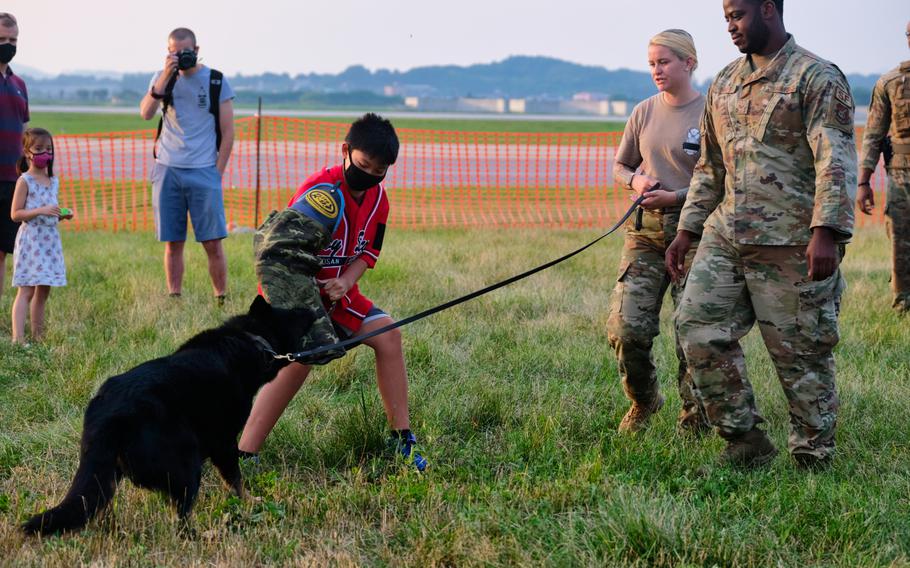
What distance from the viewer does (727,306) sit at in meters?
4.10

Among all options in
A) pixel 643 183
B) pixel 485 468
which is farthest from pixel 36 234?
pixel 643 183

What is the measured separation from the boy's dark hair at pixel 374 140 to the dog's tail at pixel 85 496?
157 centimetres

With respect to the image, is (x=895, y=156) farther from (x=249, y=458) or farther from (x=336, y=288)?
(x=249, y=458)

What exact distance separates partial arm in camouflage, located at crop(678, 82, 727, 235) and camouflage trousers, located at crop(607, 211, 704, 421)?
0.96ft

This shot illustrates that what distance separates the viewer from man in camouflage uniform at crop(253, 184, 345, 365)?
149 inches

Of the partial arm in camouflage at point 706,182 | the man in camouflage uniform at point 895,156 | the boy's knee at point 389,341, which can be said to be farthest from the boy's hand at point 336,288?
the man in camouflage uniform at point 895,156

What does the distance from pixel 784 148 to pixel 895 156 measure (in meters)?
4.42

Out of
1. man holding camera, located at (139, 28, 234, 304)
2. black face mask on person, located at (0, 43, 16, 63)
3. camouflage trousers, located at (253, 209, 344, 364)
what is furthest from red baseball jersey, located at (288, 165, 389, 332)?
black face mask on person, located at (0, 43, 16, 63)

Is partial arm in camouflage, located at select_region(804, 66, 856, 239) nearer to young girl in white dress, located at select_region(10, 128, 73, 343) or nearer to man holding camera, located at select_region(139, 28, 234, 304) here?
young girl in white dress, located at select_region(10, 128, 73, 343)

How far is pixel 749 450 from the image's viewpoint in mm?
4207

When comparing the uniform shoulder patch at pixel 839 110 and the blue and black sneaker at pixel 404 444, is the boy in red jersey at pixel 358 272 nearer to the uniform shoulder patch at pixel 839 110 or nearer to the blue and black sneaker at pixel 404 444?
the blue and black sneaker at pixel 404 444

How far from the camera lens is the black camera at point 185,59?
7.41 m

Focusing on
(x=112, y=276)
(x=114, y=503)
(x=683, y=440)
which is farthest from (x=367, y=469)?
(x=112, y=276)

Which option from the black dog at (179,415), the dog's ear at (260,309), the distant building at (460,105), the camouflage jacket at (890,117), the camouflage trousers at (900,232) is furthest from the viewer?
the distant building at (460,105)
